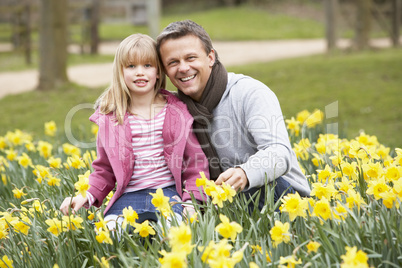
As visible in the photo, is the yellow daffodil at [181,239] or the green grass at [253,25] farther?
the green grass at [253,25]

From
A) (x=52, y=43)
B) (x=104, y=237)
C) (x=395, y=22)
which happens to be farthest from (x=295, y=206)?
(x=395, y=22)

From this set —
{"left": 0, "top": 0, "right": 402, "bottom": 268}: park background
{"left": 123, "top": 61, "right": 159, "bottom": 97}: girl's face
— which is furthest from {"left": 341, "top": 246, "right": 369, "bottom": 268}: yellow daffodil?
{"left": 123, "top": 61, "right": 159, "bottom": 97}: girl's face

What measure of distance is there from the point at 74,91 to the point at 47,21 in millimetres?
1244

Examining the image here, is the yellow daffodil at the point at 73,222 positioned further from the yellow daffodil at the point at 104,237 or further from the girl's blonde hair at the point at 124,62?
the girl's blonde hair at the point at 124,62

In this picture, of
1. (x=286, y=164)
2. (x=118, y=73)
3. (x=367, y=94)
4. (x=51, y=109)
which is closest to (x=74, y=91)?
(x=51, y=109)

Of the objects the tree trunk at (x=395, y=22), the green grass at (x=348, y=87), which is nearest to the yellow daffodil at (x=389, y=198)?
the green grass at (x=348, y=87)

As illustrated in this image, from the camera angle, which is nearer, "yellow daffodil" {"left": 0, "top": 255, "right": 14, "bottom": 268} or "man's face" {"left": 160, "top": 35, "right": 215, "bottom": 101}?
"yellow daffodil" {"left": 0, "top": 255, "right": 14, "bottom": 268}

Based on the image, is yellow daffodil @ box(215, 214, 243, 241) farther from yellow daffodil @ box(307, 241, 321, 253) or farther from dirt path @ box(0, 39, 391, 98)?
dirt path @ box(0, 39, 391, 98)

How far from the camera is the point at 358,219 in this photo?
2113 mm

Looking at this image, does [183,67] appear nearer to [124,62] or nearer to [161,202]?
[124,62]

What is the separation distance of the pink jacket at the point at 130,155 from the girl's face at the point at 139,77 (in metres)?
0.16

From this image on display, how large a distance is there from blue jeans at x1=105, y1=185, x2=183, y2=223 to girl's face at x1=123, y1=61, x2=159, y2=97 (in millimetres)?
554

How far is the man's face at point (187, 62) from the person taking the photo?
2.73m

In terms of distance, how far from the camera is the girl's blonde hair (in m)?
2.70
